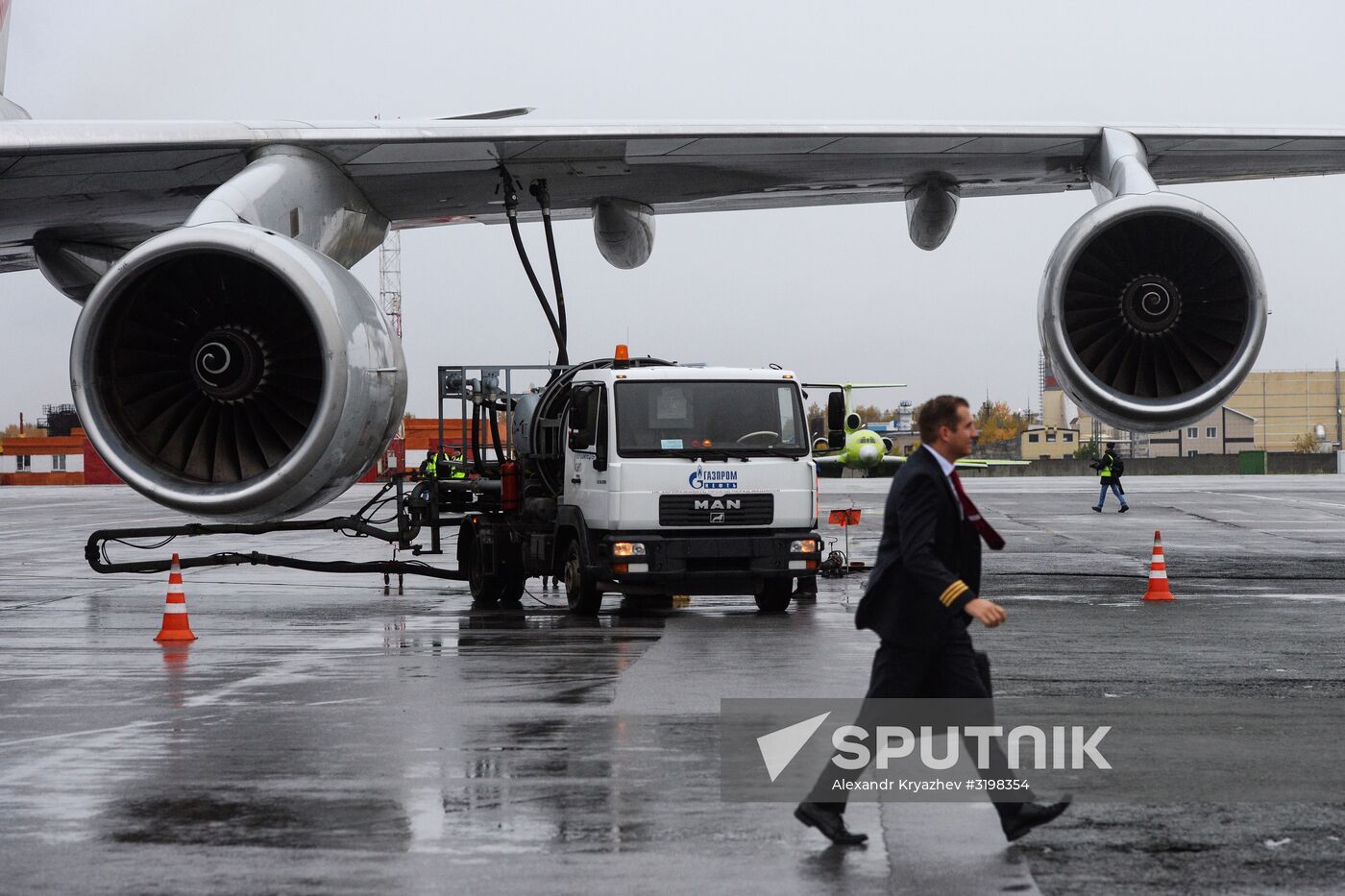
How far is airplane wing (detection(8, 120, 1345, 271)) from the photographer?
382 inches

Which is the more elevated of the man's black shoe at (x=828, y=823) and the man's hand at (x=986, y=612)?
the man's hand at (x=986, y=612)

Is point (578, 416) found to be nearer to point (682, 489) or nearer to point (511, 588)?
point (682, 489)

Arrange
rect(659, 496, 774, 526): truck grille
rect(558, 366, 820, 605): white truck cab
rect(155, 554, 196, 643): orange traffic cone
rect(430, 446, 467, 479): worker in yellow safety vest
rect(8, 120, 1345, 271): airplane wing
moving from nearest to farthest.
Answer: rect(8, 120, 1345, 271): airplane wing → rect(155, 554, 196, 643): orange traffic cone → rect(558, 366, 820, 605): white truck cab → rect(659, 496, 774, 526): truck grille → rect(430, 446, 467, 479): worker in yellow safety vest

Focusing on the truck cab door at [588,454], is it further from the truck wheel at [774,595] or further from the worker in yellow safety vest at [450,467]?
the worker in yellow safety vest at [450,467]

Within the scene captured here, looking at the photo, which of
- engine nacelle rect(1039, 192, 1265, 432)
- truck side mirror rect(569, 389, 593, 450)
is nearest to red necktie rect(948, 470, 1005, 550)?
engine nacelle rect(1039, 192, 1265, 432)

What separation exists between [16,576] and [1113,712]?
605 inches

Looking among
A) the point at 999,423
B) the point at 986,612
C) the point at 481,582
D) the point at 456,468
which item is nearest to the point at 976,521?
the point at 986,612

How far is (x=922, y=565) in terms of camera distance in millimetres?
5430

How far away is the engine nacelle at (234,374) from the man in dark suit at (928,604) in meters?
4.40

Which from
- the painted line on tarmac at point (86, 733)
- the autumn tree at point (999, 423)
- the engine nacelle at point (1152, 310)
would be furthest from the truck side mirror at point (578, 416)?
the autumn tree at point (999, 423)

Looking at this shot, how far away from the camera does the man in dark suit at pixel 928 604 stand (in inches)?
211

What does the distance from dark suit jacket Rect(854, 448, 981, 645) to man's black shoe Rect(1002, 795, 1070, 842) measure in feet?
2.15

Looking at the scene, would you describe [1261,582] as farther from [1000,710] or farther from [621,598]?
[1000,710]

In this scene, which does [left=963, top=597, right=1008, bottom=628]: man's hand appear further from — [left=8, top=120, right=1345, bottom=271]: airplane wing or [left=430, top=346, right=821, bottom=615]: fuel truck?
[left=430, top=346, right=821, bottom=615]: fuel truck
